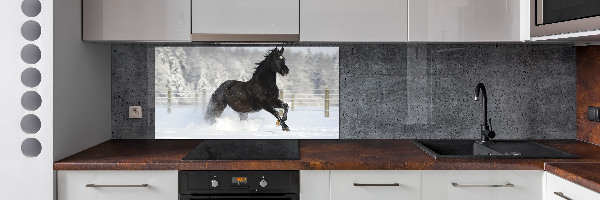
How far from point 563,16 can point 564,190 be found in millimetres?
707

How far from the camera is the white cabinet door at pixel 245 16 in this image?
2377mm

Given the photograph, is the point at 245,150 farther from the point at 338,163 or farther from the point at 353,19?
the point at 353,19

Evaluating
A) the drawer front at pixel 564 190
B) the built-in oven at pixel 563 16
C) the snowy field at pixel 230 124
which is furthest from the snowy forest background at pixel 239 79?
the drawer front at pixel 564 190

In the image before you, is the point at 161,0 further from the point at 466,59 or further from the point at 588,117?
the point at 588,117

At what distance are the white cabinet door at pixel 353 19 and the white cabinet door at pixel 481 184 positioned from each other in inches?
27.6

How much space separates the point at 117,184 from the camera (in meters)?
2.12

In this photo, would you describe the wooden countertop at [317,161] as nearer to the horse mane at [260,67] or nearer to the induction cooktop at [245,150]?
the induction cooktop at [245,150]

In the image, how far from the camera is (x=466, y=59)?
278 cm
